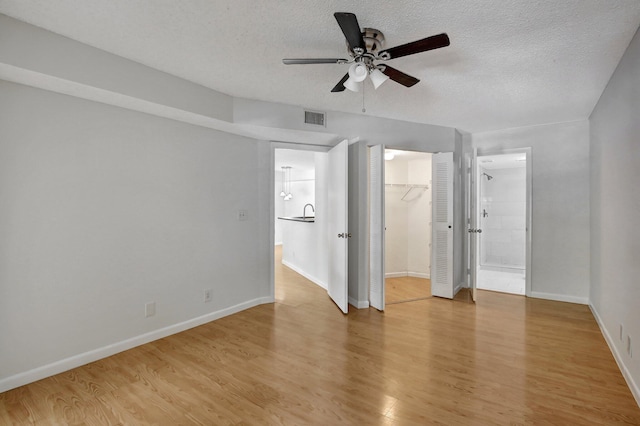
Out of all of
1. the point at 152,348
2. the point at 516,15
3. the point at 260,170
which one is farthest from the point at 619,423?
the point at 260,170

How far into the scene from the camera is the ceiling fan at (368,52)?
1740 mm

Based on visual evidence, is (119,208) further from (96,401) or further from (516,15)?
(516,15)

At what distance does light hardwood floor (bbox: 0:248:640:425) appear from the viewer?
6.31ft

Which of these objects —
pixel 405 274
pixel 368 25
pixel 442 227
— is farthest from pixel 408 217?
pixel 368 25

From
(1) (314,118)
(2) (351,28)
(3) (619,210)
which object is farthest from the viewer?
(1) (314,118)

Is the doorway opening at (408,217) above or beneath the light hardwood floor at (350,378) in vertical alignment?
above

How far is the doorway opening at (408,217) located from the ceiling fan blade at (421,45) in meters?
3.74

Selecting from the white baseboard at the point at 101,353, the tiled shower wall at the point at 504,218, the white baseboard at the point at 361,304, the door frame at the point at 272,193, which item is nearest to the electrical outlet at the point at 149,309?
the white baseboard at the point at 101,353

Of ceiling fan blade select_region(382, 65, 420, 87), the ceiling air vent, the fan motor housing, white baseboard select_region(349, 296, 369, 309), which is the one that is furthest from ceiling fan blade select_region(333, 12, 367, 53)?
white baseboard select_region(349, 296, 369, 309)

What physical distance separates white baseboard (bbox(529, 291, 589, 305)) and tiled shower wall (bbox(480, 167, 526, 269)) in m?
2.49

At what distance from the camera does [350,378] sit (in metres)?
2.32

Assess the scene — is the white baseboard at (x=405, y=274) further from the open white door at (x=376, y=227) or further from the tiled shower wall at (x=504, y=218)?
the tiled shower wall at (x=504, y=218)

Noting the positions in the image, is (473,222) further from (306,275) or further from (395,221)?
(306,275)

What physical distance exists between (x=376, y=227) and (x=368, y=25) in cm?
238
